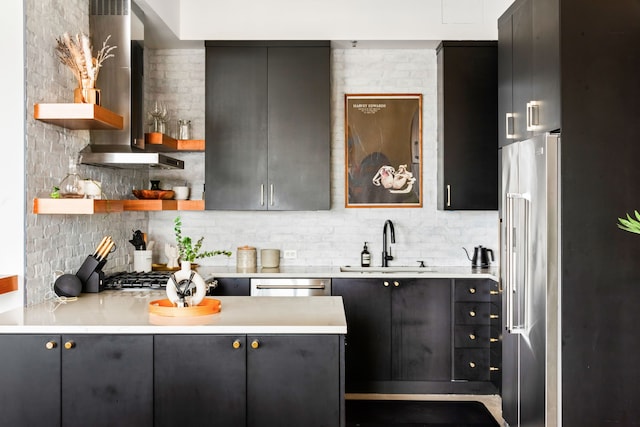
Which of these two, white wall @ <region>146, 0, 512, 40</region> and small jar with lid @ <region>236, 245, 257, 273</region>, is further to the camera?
small jar with lid @ <region>236, 245, 257, 273</region>

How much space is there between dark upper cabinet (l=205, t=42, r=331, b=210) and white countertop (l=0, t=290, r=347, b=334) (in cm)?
171

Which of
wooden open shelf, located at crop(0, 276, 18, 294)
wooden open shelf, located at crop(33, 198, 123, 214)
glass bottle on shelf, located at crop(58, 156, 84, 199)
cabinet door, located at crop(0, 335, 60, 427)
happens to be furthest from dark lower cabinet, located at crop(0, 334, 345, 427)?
glass bottle on shelf, located at crop(58, 156, 84, 199)

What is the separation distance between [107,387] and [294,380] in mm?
873

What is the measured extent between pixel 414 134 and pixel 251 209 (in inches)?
61.7

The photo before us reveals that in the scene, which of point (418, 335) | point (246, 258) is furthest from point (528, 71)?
point (246, 258)

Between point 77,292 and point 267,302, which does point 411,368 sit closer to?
point 267,302

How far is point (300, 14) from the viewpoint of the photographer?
205 inches

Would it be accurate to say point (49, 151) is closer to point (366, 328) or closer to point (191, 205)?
point (191, 205)

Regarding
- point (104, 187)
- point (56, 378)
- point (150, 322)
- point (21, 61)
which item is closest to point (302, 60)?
point (104, 187)

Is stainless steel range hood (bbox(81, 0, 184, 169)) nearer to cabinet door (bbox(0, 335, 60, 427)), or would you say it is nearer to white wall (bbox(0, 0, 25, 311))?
white wall (bbox(0, 0, 25, 311))

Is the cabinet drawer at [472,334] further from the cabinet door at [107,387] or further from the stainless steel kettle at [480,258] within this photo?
the cabinet door at [107,387]

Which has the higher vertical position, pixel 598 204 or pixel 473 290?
pixel 598 204

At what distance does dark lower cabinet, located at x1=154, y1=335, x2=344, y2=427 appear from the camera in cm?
287

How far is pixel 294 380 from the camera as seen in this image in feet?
9.45
